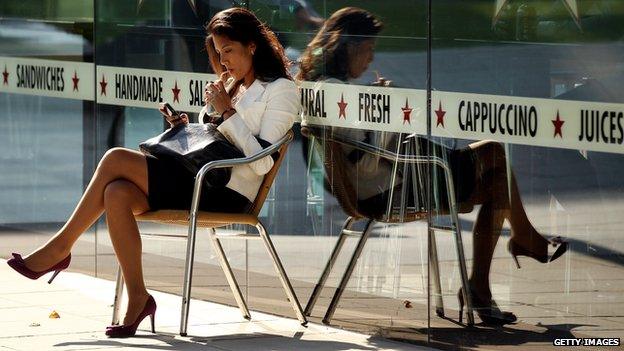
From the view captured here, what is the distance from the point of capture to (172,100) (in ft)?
25.1

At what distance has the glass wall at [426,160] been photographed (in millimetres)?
5125

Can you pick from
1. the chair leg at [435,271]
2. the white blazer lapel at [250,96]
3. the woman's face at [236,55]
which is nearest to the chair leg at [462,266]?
the chair leg at [435,271]

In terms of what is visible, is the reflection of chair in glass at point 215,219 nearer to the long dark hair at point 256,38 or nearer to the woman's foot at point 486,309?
the long dark hair at point 256,38

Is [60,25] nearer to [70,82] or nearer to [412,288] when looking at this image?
[70,82]

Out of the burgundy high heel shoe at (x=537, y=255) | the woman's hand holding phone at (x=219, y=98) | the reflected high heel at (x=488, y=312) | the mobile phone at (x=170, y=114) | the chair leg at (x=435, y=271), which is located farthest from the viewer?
the mobile phone at (x=170, y=114)

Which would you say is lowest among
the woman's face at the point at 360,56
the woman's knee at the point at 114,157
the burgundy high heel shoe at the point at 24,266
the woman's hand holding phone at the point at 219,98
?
the burgundy high heel shoe at the point at 24,266

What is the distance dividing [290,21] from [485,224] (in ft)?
5.47

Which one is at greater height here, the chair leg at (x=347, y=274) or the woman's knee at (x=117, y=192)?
the woman's knee at (x=117, y=192)

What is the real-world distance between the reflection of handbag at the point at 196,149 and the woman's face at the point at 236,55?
11.5 inches

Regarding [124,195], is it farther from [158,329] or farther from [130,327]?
[158,329]

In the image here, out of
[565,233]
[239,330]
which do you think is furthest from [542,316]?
[239,330]

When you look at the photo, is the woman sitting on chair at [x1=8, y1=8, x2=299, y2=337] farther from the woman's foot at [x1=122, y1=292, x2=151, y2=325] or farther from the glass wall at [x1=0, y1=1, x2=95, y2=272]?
the glass wall at [x1=0, y1=1, x2=95, y2=272]

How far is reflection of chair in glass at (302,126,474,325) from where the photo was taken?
19.1 feet

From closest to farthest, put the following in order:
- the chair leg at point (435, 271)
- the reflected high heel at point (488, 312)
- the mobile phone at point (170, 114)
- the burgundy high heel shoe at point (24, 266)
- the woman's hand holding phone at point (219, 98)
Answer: the reflected high heel at point (488, 312) < the chair leg at point (435, 271) < the burgundy high heel shoe at point (24, 266) < the woman's hand holding phone at point (219, 98) < the mobile phone at point (170, 114)
